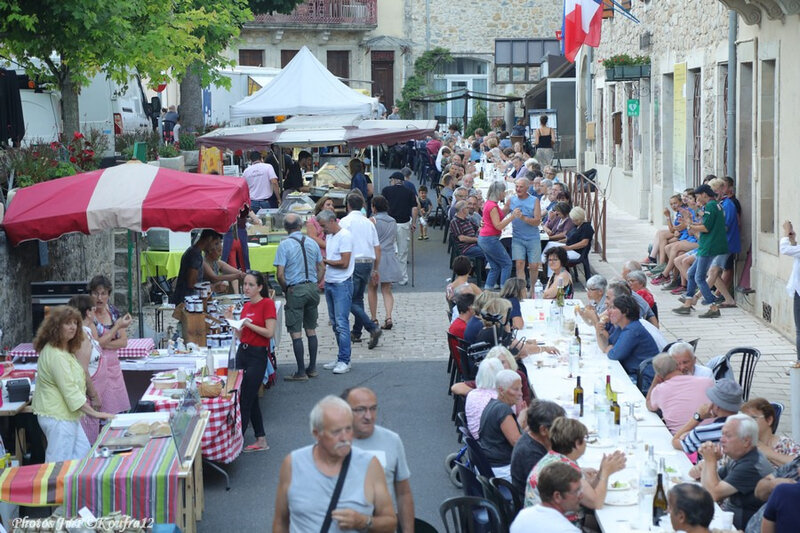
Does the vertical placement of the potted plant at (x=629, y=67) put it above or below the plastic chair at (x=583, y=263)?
above

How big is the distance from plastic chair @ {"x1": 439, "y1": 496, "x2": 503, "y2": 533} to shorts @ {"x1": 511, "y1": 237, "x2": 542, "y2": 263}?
8.73m

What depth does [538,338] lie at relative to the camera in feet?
35.4

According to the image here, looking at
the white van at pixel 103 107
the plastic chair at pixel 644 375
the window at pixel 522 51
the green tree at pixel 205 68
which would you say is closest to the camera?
the plastic chair at pixel 644 375

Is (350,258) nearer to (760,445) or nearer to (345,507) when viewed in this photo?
(760,445)

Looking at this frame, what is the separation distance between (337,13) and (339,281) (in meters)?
38.2

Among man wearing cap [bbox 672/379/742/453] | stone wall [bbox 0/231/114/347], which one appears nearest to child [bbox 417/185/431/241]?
stone wall [bbox 0/231/114/347]

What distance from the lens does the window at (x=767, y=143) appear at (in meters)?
14.0

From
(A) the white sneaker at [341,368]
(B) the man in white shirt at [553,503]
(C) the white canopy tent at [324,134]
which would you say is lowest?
(A) the white sneaker at [341,368]

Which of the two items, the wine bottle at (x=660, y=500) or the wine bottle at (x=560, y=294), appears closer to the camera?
the wine bottle at (x=660, y=500)

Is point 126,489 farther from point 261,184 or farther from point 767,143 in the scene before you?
point 261,184

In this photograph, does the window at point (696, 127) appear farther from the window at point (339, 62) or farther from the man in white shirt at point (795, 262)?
the window at point (339, 62)

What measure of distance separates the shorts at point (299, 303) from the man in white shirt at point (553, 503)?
6143mm

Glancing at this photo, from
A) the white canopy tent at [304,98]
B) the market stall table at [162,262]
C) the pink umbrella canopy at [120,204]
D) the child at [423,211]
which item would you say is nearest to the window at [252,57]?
the child at [423,211]

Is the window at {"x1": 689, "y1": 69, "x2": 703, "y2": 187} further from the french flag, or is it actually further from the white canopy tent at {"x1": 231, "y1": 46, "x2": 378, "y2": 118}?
the white canopy tent at {"x1": 231, "y1": 46, "x2": 378, "y2": 118}
